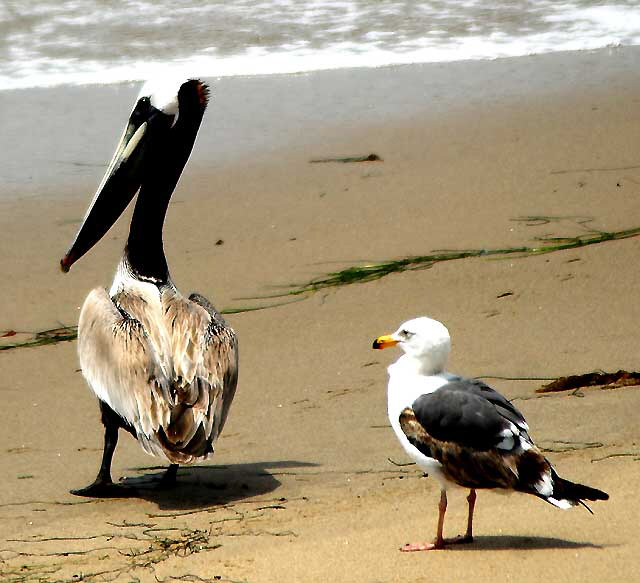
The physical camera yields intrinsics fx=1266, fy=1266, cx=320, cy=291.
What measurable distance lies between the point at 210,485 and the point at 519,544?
189 centimetres

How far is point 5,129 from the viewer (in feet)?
36.8

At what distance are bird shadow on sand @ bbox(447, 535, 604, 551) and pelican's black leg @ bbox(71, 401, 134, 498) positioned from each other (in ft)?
6.16

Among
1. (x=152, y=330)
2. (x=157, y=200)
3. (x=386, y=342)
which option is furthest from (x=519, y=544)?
(x=157, y=200)

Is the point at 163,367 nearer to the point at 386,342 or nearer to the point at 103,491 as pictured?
the point at 103,491

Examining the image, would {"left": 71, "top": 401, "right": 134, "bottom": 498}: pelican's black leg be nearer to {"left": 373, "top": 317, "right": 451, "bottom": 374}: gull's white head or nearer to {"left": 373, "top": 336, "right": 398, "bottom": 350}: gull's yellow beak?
{"left": 373, "top": 336, "right": 398, "bottom": 350}: gull's yellow beak

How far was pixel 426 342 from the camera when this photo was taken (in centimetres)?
451

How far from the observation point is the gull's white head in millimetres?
4512

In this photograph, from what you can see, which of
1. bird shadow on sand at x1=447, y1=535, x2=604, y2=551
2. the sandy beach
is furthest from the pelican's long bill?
bird shadow on sand at x1=447, y1=535, x2=604, y2=551

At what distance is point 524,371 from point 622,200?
281cm

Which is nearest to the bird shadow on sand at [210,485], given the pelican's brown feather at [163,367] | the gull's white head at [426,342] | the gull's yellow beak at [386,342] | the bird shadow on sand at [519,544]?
the pelican's brown feather at [163,367]

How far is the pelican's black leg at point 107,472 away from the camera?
5.57 meters

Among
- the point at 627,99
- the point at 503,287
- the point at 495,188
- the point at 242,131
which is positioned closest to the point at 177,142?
the point at 503,287

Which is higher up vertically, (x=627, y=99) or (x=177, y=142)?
(x=177, y=142)

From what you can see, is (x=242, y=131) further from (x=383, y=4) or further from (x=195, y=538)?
(x=195, y=538)
